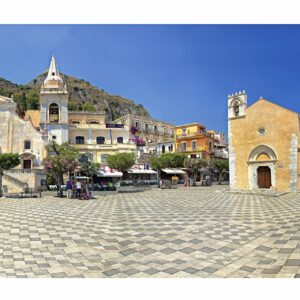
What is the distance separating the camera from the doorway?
20.6m

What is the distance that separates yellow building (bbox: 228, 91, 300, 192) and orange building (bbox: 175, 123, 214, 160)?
17.7 metres

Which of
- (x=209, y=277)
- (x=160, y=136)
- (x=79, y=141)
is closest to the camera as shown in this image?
(x=209, y=277)

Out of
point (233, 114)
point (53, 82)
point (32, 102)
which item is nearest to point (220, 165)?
point (233, 114)

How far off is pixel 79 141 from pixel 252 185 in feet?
77.2

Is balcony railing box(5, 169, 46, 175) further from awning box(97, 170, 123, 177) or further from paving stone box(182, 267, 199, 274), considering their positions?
paving stone box(182, 267, 199, 274)

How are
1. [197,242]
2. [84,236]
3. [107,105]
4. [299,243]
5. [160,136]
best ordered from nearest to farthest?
[299,243] < [197,242] < [84,236] < [160,136] < [107,105]

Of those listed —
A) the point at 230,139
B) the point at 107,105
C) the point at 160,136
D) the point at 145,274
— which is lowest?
the point at 145,274

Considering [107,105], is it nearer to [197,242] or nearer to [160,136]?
[160,136]

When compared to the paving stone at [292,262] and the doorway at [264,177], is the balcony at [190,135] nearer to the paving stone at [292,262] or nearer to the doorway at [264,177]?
the doorway at [264,177]

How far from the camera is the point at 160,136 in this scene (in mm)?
52062

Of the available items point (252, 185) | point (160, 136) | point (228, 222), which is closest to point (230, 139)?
point (252, 185)

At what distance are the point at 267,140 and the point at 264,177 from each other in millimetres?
2766

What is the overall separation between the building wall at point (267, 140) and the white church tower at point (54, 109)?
2167 centimetres

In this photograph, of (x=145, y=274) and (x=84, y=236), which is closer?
(x=145, y=274)
